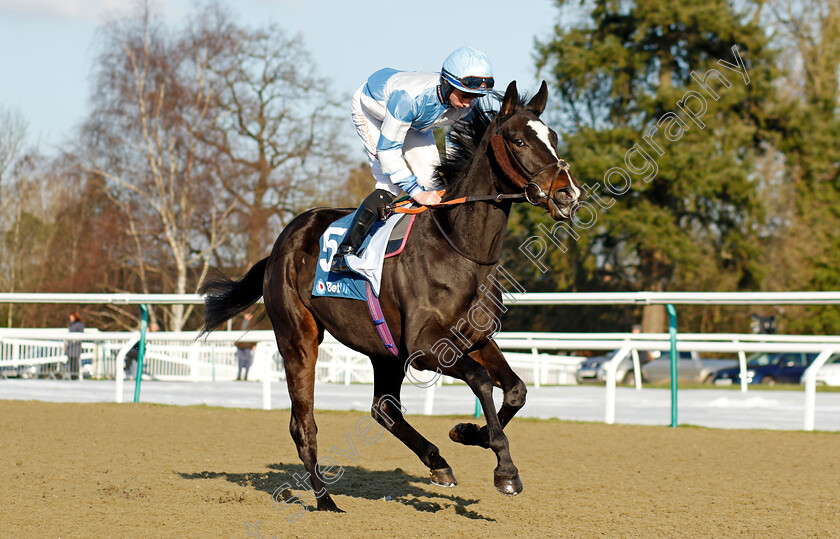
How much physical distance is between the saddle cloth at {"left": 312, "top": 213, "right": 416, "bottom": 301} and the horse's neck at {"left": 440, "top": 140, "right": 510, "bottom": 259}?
13.3 inches

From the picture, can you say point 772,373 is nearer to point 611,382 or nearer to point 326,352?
point 326,352

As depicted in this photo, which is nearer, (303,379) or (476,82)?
(476,82)

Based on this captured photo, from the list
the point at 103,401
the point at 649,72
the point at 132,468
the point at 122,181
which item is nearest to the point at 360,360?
the point at 103,401

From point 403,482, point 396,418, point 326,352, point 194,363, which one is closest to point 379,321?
point 396,418

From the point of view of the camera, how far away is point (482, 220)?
Result: 435cm

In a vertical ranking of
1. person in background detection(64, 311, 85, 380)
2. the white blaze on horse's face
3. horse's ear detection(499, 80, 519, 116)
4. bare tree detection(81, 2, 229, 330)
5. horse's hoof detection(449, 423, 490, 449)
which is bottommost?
horse's hoof detection(449, 423, 490, 449)

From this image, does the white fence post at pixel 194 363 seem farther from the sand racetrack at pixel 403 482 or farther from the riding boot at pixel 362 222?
the riding boot at pixel 362 222

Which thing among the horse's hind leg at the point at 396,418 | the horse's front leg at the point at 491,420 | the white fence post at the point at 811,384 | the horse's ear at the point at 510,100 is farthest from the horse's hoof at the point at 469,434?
the white fence post at the point at 811,384

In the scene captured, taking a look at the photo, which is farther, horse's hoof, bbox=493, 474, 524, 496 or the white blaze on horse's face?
the white blaze on horse's face

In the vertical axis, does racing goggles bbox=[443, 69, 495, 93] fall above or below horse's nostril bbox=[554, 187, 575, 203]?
above

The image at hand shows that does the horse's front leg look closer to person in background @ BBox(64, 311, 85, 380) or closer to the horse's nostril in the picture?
the horse's nostril

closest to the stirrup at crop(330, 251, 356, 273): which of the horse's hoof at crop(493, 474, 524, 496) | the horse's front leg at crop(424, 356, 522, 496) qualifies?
the horse's front leg at crop(424, 356, 522, 496)

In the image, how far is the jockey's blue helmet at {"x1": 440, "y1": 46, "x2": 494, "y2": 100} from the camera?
4.42 m

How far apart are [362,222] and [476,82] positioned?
Answer: 1005 mm
